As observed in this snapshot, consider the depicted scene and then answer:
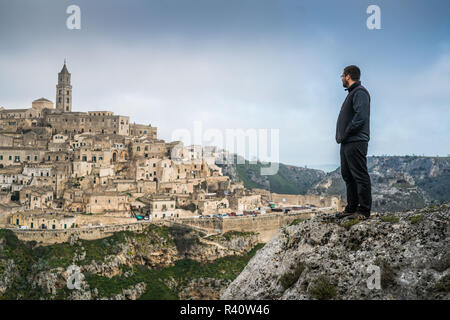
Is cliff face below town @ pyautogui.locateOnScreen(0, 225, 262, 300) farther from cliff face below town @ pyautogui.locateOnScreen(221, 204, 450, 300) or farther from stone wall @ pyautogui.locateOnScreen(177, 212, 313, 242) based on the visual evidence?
cliff face below town @ pyautogui.locateOnScreen(221, 204, 450, 300)

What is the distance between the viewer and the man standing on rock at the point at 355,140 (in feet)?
23.3

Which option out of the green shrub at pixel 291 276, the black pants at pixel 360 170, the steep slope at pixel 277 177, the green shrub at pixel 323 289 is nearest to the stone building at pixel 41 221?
the green shrub at pixel 291 276

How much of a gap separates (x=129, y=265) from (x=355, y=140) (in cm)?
4346

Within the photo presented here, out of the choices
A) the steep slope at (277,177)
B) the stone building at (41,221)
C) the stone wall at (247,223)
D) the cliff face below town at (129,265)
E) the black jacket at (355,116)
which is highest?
the black jacket at (355,116)

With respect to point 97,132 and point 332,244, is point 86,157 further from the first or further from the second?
point 332,244

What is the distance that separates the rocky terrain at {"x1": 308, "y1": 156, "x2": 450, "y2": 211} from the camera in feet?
310

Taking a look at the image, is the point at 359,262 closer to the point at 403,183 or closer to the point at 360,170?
the point at 360,170

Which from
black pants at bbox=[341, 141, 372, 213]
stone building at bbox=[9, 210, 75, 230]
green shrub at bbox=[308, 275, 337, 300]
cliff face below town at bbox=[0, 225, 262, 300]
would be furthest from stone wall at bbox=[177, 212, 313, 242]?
green shrub at bbox=[308, 275, 337, 300]

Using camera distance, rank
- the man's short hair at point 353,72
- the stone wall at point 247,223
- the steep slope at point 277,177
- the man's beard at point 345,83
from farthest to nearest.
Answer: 1. the steep slope at point 277,177
2. the stone wall at point 247,223
3. the man's beard at point 345,83
4. the man's short hair at point 353,72

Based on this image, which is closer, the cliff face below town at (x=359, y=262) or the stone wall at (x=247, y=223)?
the cliff face below town at (x=359, y=262)

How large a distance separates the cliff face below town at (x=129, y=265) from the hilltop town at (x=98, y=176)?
10.5 feet

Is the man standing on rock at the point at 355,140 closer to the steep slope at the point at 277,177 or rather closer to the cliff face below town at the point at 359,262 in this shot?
the cliff face below town at the point at 359,262
